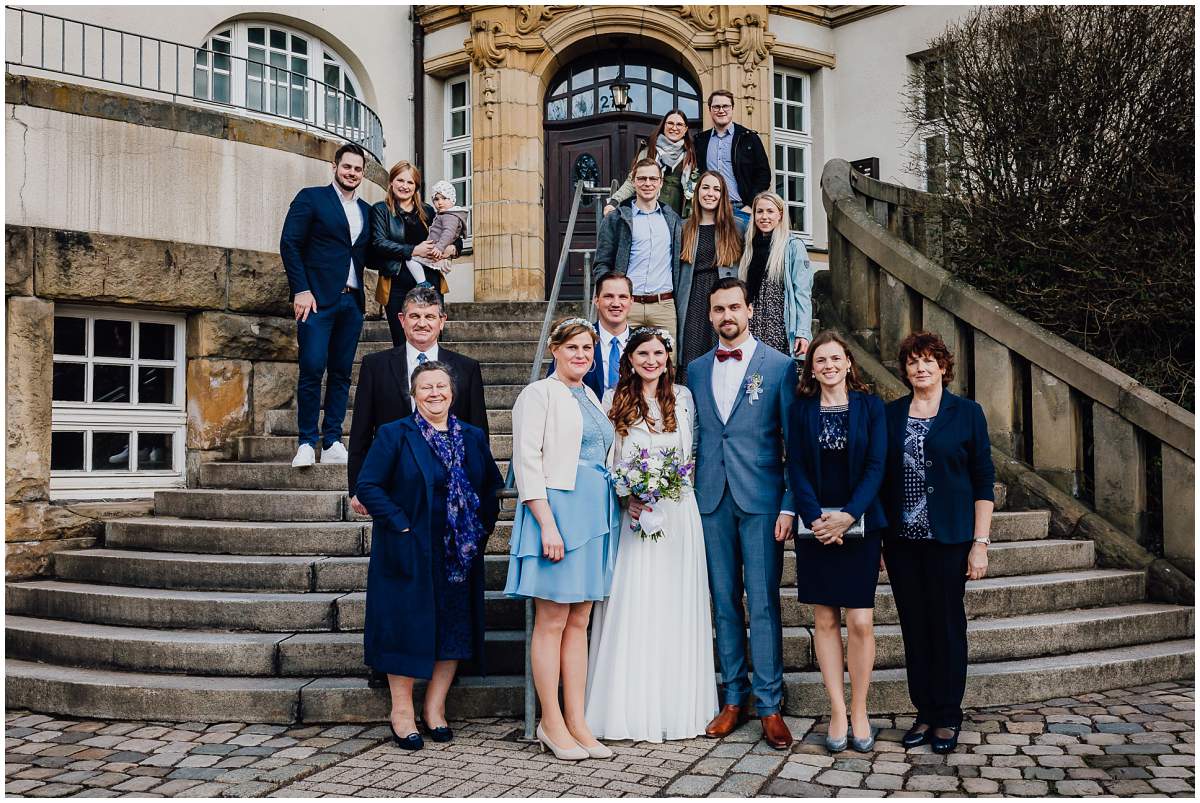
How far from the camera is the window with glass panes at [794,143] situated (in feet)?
46.0

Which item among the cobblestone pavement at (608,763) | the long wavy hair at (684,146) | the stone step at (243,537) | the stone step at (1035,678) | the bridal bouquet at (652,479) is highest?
the long wavy hair at (684,146)

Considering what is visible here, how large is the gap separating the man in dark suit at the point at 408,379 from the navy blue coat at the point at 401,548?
1.30ft

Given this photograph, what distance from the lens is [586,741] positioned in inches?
182

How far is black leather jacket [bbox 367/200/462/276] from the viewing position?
6.96 meters

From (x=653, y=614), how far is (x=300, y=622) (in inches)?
78.6

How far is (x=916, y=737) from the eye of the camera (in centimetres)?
470

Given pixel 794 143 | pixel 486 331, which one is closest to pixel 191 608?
pixel 486 331

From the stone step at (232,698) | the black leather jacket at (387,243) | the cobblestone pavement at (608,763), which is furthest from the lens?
the black leather jacket at (387,243)

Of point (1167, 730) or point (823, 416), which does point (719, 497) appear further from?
point (1167, 730)

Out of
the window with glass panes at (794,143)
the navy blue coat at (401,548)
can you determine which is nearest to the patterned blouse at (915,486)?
the navy blue coat at (401,548)

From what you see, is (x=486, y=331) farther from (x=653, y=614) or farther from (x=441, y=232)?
(x=653, y=614)

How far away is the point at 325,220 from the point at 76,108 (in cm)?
205

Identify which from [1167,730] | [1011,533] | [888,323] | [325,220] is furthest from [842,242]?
[1167,730]

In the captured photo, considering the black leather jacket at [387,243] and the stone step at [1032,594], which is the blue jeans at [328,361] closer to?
the black leather jacket at [387,243]
